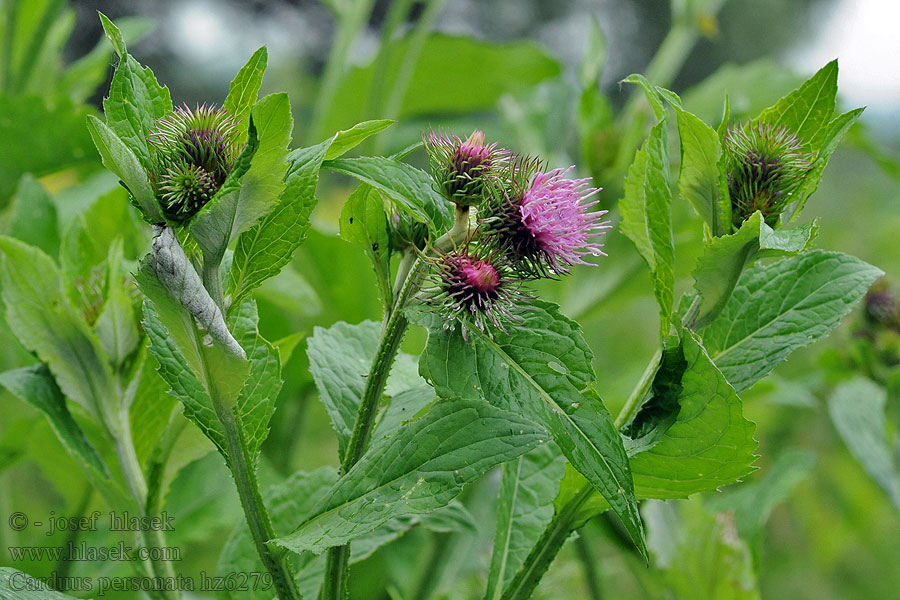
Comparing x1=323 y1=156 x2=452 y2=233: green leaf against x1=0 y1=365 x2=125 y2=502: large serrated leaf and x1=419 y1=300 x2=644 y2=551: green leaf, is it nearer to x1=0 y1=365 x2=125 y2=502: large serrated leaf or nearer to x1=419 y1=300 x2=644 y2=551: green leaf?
x1=419 y1=300 x2=644 y2=551: green leaf

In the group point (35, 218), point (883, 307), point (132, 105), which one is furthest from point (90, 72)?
point (883, 307)

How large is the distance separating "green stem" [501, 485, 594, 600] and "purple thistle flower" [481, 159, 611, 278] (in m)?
0.14

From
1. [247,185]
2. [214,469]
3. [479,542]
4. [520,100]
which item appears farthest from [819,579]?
[247,185]

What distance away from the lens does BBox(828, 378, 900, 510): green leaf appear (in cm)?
107

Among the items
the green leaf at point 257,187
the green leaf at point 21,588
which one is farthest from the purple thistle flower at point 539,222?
the green leaf at point 21,588

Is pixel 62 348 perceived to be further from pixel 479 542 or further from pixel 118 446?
pixel 479 542

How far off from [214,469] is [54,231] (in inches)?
11.4

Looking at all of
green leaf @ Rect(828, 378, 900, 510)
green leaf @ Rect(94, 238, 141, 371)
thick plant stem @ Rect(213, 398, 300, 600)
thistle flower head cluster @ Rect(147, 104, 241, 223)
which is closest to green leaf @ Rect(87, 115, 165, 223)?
thistle flower head cluster @ Rect(147, 104, 241, 223)

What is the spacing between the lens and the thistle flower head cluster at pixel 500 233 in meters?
0.41

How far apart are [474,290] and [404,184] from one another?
2.6 inches

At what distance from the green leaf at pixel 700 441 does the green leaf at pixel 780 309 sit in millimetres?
55

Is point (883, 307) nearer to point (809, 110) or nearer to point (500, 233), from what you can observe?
point (809, 110)

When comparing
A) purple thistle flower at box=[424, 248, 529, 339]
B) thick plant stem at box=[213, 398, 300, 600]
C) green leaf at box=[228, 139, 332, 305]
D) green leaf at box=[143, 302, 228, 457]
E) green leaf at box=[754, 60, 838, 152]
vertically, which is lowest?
thick plant stem at box=[213, 398, 300, 600]

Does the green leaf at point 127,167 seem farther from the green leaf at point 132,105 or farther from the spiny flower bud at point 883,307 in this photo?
the spiny flower bud at point 883,307
